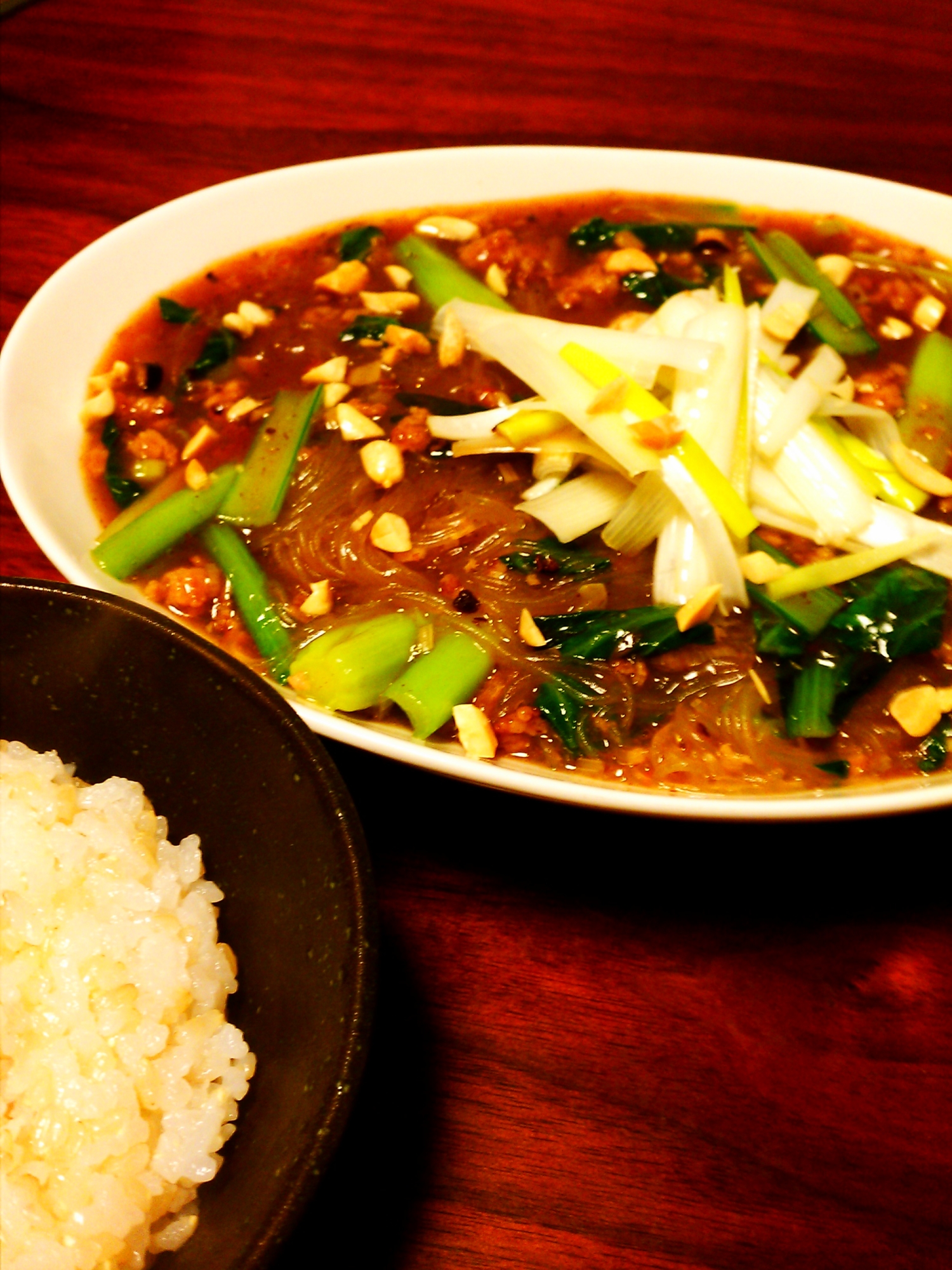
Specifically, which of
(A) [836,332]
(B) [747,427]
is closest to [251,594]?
(B) [747,427]

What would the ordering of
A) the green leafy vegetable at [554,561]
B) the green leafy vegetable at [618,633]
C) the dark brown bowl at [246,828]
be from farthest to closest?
the green leafy vegetable at [554,561] < the green leafy vegetable at [618,633] < the dark brown bowl at [246,828]

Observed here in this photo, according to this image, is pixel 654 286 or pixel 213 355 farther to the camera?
pixel 654 286


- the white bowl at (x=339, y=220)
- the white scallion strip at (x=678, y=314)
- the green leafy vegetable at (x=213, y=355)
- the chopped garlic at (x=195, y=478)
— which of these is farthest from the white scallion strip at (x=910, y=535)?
the green leafy vegetable at (x=213, y=355)

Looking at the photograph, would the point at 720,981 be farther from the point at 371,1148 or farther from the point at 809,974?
the point at 371,1148

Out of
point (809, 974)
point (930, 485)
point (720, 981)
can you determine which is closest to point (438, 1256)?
point (720, 981)

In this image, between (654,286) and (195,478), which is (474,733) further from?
(654,286)

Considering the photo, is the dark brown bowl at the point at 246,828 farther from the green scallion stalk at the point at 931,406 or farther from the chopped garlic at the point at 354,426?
the green scallion stalk at the point at 931,406

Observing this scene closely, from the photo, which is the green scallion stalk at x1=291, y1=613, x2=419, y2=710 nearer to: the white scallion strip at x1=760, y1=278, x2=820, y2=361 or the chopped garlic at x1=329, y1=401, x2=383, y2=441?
the chopped garlic at x1=329, y1=401, x2=383, y2=441
